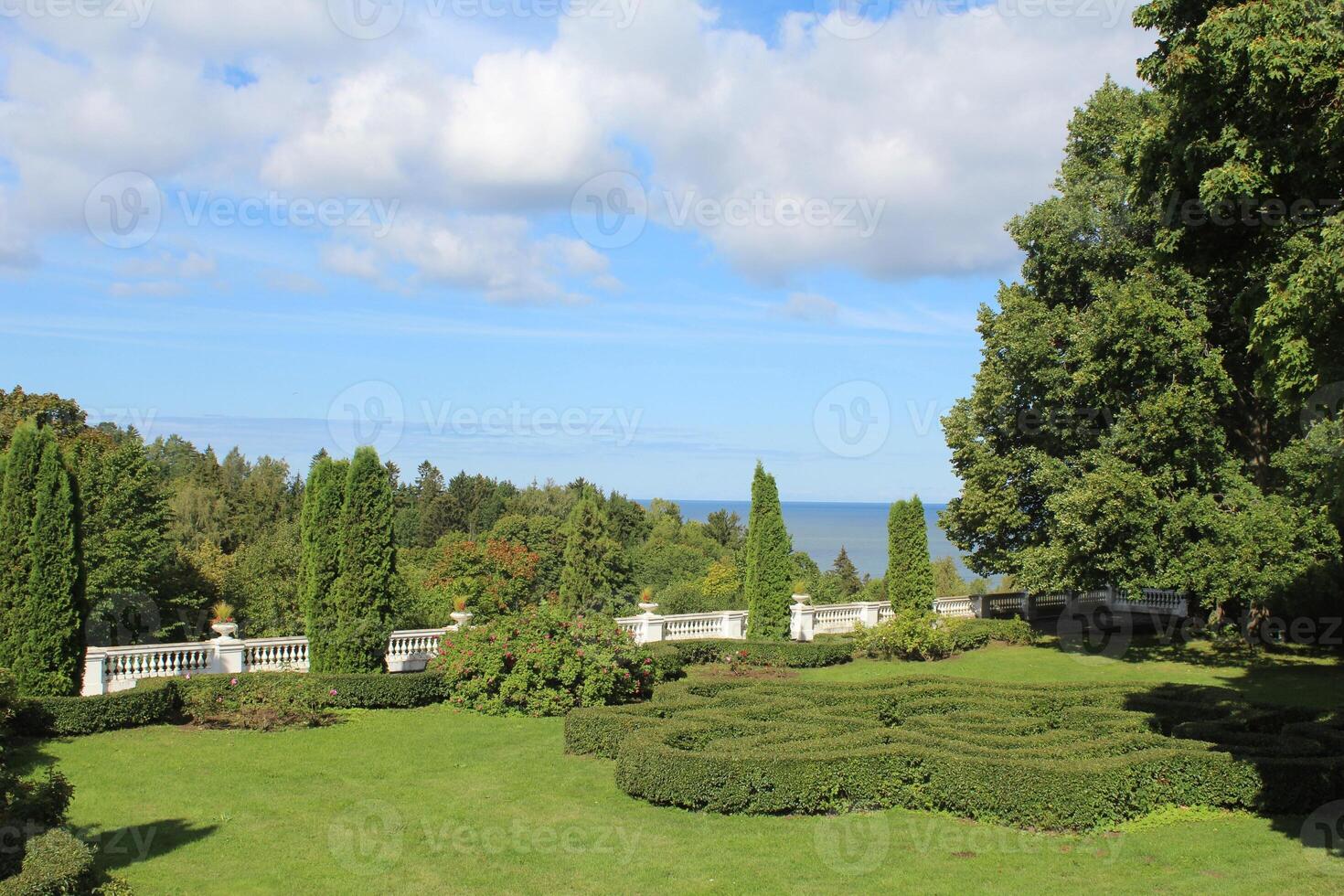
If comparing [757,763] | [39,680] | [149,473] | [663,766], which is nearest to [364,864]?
[663,766]

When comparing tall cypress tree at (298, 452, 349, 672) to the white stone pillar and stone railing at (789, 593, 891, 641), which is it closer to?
the white stone pillar

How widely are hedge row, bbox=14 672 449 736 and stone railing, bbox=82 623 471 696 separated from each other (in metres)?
0.91

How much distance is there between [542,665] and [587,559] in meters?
29.1

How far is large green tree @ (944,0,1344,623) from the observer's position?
884 cm

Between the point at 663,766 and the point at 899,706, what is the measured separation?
5.79m

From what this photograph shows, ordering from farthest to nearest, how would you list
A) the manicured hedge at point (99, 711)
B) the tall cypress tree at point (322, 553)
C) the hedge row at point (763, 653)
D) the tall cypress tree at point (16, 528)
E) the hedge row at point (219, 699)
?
1. the hedge row at point (763, 653)
2. the tall cypress tree at point (322, 553)
3. the tall cypress tree at point (16, 528)
4. the hedge row at point (219, 699)
5. the manicured hedge at point (99, 711)

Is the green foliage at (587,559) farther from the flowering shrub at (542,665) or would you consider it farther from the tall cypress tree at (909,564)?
the flowering shrub at (542,665)

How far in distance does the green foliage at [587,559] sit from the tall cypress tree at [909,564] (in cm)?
1995

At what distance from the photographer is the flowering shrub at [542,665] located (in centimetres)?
1735

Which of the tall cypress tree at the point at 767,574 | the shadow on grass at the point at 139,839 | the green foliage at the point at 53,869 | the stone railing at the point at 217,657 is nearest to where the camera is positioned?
the green foliage at the point at 53,869

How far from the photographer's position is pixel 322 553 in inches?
738

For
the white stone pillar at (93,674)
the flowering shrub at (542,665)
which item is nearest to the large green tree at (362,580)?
the flowering shrub at (542,665)

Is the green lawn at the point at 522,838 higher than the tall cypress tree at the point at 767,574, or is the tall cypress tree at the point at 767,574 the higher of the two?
the tall cypress tree at the point at 767,574

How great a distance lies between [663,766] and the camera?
1153 cm
